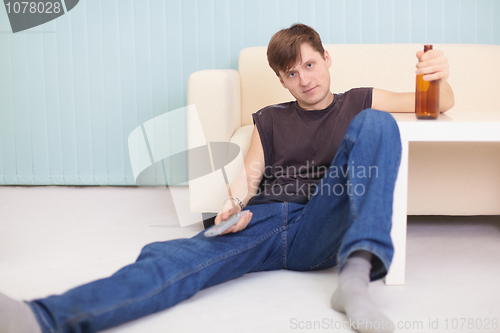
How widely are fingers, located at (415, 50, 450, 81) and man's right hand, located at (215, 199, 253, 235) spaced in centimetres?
51

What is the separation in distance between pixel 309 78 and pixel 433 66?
1.01ft

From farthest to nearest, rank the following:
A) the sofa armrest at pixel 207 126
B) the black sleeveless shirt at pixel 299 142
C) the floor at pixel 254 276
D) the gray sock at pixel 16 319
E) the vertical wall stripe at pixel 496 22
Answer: the vertical wall stripe at pixel 496 22 < the sofa armrest at pixel 207 126 < the black sleeveless shirt at pixel 299 142 < the floor at pixel 254 276 < the gray sock at pixel 16 319

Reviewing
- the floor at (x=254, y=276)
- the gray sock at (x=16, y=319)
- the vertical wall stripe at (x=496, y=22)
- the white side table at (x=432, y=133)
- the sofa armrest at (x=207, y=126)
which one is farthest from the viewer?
the vertical wall stripe at (x=496, y=22)

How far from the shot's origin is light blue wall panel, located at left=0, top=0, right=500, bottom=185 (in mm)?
2195

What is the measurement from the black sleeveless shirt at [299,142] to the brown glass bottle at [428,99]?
170 millimetres

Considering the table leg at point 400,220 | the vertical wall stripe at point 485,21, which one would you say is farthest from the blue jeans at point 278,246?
the vertical wall stripe at point 485,21

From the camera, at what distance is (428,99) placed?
3.39 feet

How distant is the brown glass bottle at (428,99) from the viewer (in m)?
1.03

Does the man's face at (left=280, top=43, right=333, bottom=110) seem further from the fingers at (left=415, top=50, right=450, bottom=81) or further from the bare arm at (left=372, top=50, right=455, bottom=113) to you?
the fingers at (left=415, top=50, right=450, bottom=81)

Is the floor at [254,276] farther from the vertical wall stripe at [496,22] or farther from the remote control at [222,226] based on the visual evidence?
the vertical wall stripe at [496,22]

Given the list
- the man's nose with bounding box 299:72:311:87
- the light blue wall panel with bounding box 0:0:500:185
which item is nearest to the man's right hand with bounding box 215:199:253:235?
the man's nose with bounding box 299:72:311:87

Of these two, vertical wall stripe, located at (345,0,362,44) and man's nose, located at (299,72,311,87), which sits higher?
vertical wall stripe, located at (345,0,362,44)

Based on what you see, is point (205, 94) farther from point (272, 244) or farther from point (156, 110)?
point (156, 110)

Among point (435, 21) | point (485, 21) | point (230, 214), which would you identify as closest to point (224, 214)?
point (230, 214)
